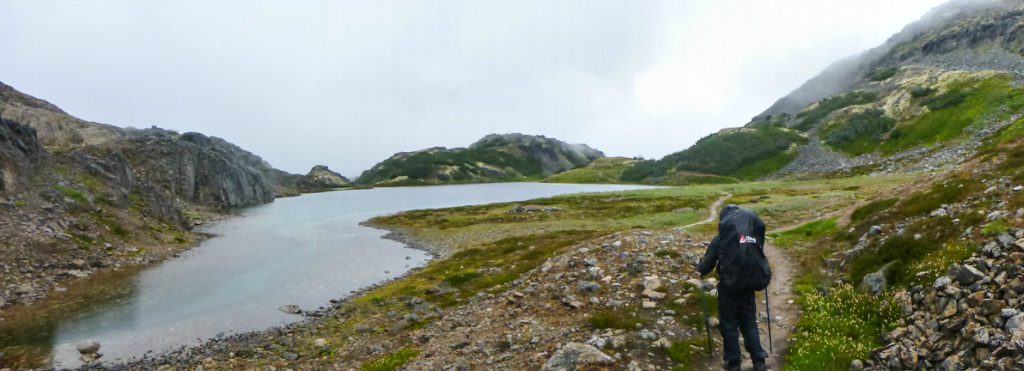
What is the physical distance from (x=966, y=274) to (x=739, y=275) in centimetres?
543

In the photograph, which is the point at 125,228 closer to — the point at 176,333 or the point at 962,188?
the point at 176,333

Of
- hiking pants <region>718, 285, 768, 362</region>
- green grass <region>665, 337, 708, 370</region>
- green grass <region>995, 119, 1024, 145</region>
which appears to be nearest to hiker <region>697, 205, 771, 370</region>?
hiking pants <region>718, 285, 768, 362</region>

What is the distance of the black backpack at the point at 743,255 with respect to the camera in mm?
11094

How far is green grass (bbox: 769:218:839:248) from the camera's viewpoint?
91.0ft

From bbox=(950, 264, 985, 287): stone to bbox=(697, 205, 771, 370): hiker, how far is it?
4532mm

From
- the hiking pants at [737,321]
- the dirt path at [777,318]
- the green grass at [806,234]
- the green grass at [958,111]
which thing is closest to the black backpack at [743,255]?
the hiking pants at [737,321]

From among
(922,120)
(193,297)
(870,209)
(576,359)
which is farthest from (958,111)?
(193,297)

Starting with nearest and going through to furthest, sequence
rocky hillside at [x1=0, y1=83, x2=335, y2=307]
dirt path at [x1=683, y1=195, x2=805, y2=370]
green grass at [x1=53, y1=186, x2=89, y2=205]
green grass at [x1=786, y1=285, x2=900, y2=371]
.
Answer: green grass at [x1=786, y1=285, x2=900, y2=371] < dirt path at [x1=683, y1=195, x2=805, y2=370] < rocky hillside at [x1=0, y1=83, x2=335, y2=307] < green grass at [x1=53, y1=186, x2=89, y2=205]

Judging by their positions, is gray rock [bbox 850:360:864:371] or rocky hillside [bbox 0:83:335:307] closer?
gray rock [bbox 850:360:864:371]

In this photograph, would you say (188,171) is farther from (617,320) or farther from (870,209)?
(870,209)

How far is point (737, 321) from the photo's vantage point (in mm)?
11641

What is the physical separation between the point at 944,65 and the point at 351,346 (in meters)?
269

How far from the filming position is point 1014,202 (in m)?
14.4

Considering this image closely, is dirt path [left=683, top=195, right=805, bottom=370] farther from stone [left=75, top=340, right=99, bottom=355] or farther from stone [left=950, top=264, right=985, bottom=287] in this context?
stone [left=75, top=340, right=99, bottom=355]
